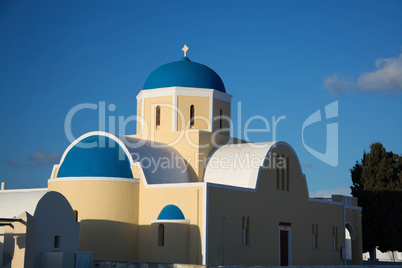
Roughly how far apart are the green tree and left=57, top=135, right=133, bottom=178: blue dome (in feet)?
57.7

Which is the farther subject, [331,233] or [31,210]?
[331,233]

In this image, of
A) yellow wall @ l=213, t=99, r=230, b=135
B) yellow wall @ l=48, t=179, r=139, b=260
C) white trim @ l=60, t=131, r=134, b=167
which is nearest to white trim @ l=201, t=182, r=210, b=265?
yellow wall @ l=48, t=179, r=139, b=260

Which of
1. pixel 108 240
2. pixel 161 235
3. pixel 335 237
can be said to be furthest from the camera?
pixel 335 237

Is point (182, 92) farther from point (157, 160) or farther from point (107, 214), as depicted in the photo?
point (107, 214)

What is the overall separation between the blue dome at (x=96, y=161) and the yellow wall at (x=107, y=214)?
443 millimetres

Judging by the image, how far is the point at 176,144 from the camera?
27.9 meters

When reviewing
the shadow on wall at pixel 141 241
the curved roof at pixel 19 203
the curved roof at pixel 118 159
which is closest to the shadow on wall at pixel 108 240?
the shadow on wall at pixel 141 241

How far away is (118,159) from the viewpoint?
2531 cm

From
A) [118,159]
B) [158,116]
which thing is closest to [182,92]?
[158,116]

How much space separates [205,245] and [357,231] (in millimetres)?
13442

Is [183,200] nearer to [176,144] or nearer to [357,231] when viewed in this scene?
[176,144]

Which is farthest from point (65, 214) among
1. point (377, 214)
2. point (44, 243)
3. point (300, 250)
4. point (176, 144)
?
point (377, 214)

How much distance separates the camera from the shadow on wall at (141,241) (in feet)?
75.5

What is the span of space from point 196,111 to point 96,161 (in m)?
5.96
